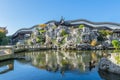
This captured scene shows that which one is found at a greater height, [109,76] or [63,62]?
[63,62]

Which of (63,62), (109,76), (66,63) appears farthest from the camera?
(63,62)

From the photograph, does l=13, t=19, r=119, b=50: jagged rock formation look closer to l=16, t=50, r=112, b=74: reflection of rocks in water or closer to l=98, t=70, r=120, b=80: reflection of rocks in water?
l=16, t=50, r=112, b=74: reflection of rocks in water

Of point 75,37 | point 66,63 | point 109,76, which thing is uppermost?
point 75,37

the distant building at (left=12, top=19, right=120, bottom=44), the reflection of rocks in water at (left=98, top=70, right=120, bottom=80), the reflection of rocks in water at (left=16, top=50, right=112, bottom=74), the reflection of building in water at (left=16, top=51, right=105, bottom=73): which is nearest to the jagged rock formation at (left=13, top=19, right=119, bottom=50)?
the distant building at (left=12, top=19, right=120, bottom=44)

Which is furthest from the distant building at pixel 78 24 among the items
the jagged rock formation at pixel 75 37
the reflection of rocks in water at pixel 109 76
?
the reflection of rocks in water at pixel 109 76

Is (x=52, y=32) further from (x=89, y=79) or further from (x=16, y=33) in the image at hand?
(x=89, y=79)

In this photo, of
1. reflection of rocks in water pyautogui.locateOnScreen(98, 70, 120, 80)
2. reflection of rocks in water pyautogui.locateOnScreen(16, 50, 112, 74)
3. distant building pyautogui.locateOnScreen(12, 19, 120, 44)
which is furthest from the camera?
distant building pyautogui.locateOnScreen(12, 19, 120, 44)

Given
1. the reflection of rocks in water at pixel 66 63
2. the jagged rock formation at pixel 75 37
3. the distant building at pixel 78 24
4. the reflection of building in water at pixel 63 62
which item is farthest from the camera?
the distant building at pixel 78 24

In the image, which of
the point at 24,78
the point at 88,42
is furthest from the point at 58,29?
the point at 24,78

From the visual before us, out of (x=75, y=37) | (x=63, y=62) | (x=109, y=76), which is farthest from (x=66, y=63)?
(x=75, y=37)

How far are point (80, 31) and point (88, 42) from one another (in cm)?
391

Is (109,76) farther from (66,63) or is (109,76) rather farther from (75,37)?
(75,37)

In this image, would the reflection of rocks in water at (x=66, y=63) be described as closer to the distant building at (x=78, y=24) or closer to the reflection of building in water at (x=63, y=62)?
the reflection of building in water at (x=63, y=62)

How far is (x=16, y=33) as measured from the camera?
204 feet
